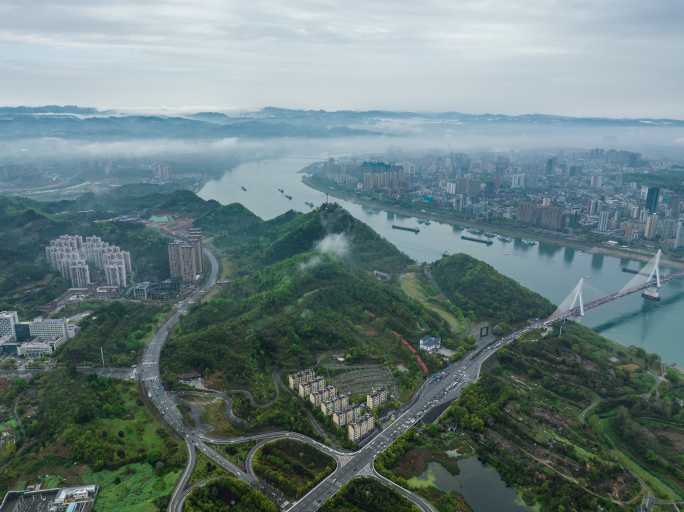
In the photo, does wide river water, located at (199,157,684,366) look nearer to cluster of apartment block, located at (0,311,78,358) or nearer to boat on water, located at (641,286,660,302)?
boat on water, located at (641,286,660,302)

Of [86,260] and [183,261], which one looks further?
[86,260]

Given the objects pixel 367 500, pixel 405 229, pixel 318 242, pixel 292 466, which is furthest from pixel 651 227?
pixel 292 466

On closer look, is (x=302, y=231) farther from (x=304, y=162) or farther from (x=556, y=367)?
(x=304, y=162)

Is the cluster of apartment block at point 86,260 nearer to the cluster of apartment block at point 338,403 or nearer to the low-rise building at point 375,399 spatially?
the cluster of apartment block at point 338,403

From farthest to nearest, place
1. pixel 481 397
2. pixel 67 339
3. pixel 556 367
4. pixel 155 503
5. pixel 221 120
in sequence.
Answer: pixel 221 120 → pixel 67 339 → pixel 556 367 → pixel 481 397 → pixel 155 503

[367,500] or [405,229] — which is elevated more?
[367,500]

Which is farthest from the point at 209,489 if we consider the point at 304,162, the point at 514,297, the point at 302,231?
the point at 304,162

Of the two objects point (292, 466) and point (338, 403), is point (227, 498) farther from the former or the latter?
point (338, 403)
